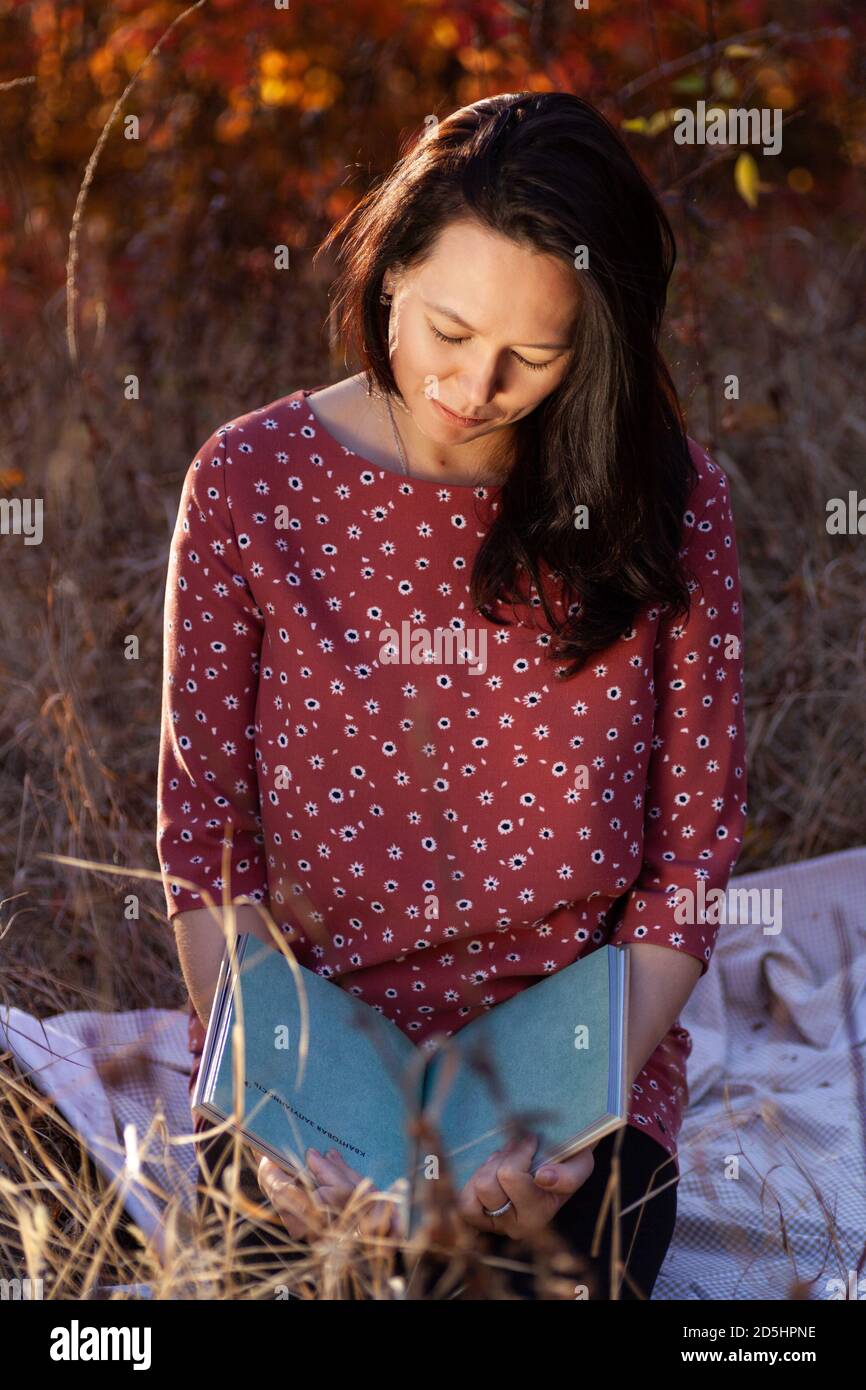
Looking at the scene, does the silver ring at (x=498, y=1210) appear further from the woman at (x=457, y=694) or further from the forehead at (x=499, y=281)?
the forehead at (x=499, y=281)

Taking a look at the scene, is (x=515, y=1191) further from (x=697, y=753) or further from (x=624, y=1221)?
(x=697, y=753)

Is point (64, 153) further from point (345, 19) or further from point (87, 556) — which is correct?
point (87, 556)

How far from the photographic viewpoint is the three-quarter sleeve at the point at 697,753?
5.34 ft

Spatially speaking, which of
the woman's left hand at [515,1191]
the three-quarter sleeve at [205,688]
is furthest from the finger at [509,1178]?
the three-quarter sleeve at [205,688]

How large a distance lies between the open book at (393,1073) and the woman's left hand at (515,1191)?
17mm

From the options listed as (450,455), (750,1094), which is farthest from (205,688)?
(750,1094)

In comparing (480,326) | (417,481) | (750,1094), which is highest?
(480,326)

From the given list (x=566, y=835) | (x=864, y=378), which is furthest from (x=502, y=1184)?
(x=864, y=378)

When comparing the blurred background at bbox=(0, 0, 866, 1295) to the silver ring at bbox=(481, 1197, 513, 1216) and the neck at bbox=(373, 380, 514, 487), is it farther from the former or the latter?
the silver ring at bbox=(481, 1197, 513, 1216)

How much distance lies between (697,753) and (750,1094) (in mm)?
752

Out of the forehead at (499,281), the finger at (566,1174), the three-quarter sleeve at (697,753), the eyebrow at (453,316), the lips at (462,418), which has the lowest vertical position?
the finger at (566,1174)

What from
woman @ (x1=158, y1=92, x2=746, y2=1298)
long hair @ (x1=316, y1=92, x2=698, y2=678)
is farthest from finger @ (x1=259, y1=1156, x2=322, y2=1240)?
long hair @ (x1=316, y1=92, x2=698, y2=678)

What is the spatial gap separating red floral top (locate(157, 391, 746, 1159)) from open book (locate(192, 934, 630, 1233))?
0.10m

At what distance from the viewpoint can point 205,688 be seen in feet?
5.32
